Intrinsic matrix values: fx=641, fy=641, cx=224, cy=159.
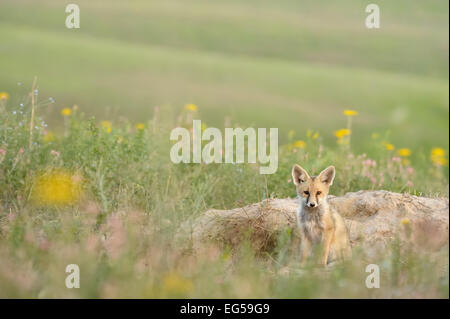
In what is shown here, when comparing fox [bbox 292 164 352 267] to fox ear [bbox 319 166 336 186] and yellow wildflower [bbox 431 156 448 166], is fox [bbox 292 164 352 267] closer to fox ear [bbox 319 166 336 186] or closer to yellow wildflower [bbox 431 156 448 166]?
fox ear [bbox 319 166 336 186]

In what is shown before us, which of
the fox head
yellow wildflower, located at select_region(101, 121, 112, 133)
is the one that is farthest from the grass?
the fox head

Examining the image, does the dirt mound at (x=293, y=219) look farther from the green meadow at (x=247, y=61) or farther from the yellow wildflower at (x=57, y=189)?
the green meadow at (x=247, y=61)

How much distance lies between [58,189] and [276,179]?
257 cm

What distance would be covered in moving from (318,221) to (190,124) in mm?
3901

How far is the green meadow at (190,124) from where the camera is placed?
165 inches

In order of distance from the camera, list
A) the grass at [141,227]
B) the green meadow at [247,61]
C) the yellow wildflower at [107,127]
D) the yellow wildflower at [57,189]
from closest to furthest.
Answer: the grass at [141,227] → the yellow wildflower at [57,189] → the yellow wildflower at [107,127] → the green meadow at [247,61]

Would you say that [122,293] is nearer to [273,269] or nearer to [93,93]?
[273,269]

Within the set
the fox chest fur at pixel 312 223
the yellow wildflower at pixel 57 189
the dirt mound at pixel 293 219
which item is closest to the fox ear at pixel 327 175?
the fox chest fur at pixel 312 223

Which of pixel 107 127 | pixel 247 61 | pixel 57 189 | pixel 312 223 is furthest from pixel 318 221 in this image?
pixel 247 61

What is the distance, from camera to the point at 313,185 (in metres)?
5.45

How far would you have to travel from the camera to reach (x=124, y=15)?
2736 cm

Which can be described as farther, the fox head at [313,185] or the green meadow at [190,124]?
the fox head at [313,185]

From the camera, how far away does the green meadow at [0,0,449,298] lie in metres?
4.20

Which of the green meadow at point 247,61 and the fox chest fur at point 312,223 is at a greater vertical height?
the green meadow at point 247,61
